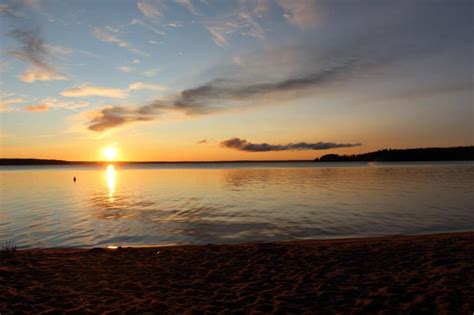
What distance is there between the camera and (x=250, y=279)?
1125 centimetres

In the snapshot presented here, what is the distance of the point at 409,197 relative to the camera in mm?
35844

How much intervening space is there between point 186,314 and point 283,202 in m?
26.3

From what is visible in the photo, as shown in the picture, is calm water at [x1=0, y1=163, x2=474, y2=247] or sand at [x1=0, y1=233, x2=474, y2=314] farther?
calm water at [x1=0, y1=163, x2=474, y2=247]

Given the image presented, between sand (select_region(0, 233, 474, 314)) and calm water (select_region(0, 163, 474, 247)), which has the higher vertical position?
sand (select_region(0, 233, 474, 314))

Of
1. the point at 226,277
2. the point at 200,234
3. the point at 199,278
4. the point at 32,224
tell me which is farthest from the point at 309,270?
the point at 32,224

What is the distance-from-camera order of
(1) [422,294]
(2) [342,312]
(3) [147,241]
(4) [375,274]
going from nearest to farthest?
1. (2) [342,312]
2. (1) [422,294]
3. (4) [375,274]
4. (3) [147,241]

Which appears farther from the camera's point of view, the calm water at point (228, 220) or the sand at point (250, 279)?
the calm water at point (228, 220)

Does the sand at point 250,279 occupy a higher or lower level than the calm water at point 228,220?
higher

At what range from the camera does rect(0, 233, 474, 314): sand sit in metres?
8.95

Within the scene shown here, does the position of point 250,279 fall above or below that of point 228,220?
above

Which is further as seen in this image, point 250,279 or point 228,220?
point 228,220

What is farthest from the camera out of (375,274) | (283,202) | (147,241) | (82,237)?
(283,202)

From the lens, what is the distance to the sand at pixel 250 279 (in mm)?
8953

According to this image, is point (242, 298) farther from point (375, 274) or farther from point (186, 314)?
point (375, 274)
